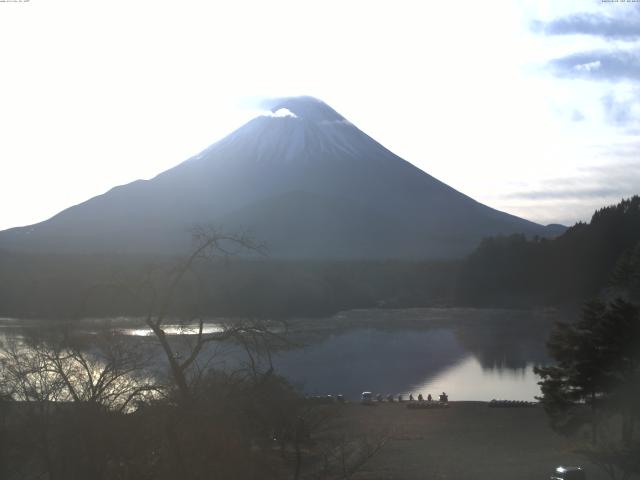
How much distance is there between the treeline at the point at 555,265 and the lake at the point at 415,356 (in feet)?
34.4

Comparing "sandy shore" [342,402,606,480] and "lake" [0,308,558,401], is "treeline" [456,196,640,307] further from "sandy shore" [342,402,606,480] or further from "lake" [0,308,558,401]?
"sandy shore" [342,402,606,480]

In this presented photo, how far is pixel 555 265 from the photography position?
51844mm

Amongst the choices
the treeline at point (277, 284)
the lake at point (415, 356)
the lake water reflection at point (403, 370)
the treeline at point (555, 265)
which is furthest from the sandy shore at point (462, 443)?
the treeline at point (555, 265)

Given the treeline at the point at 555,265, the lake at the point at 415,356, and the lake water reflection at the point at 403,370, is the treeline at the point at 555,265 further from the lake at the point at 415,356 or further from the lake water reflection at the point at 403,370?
the lake water reflection at the point at 403,370

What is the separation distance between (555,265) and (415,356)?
2866 cm

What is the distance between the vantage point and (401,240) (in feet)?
285

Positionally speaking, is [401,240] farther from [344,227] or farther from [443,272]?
[443,272]

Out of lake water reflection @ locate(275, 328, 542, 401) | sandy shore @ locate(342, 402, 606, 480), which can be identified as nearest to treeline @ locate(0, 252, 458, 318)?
lake water reflection @ locate(275, 328, 542, 401)

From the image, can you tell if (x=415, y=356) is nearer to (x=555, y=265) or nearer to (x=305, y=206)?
(x=555, y=265)

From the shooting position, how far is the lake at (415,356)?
19.8 meters

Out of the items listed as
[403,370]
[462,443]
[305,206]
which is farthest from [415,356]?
[305,206]

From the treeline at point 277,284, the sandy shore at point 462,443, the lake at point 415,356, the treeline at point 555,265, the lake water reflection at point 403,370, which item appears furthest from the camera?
the treeline at point 555,265

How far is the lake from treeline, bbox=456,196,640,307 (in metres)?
10.5

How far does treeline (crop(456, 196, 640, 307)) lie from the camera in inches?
1925
